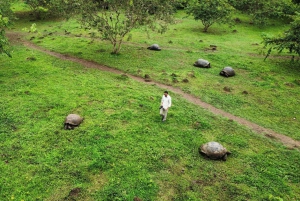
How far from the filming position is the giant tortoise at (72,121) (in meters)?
14.7

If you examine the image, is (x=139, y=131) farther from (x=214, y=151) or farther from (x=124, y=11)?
(x=124, y=11)

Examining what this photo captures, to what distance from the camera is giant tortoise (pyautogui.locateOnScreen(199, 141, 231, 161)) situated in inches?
515

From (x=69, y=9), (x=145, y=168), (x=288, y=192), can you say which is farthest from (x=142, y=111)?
(x=69, y=9)

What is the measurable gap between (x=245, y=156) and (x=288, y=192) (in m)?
2.64

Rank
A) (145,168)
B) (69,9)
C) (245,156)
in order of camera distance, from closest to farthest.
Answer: (145,168)
(245,156)
(69,9)

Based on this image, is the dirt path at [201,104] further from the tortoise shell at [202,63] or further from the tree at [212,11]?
the tree at [212,11]

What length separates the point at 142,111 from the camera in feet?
56.1

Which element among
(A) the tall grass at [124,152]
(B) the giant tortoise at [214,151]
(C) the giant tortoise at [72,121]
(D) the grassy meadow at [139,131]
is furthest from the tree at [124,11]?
(B) the giant tortoise at [214,151]

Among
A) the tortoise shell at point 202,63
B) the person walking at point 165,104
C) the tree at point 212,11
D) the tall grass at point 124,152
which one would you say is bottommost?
the tall grass at point 124,152

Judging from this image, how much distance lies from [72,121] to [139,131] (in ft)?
12.6

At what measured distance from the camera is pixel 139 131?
14977mm

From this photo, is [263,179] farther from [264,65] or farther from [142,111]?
[264,65]

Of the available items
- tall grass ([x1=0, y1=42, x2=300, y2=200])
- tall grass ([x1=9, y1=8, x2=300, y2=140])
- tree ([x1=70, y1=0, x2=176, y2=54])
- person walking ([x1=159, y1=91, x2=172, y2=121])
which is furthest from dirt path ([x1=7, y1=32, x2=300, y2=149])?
Answer: person walking ([x1=159, y1=91, x2=172, y2=121])

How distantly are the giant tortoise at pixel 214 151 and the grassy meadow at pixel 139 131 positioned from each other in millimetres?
412
